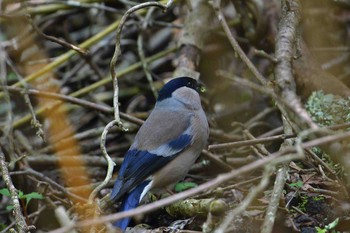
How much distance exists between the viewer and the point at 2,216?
13.8 ft

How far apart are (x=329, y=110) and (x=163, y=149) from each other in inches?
35.5

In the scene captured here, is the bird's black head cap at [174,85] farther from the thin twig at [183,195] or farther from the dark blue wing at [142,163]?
the thin twig at [183,195]

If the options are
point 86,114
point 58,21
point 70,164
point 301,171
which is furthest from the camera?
point 58,21

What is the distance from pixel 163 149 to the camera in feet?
12.2

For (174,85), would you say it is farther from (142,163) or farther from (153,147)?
(142,163)

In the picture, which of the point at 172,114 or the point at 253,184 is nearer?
the point at 253,184

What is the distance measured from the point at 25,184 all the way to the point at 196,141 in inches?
43.5

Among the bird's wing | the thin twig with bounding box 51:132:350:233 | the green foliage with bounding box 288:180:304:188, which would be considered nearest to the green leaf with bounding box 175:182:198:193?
the bird's wing

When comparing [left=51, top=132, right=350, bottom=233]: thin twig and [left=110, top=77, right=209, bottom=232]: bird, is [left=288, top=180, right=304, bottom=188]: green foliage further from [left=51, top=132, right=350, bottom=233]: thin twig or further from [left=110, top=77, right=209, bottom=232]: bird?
[left=51, top=132, right=350, bottom=233]: thin twig

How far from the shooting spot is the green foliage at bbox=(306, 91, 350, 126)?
3.62 metres

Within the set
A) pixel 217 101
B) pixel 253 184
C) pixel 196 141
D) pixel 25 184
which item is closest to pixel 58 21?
pixel 217 101

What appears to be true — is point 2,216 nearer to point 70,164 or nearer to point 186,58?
point 70,164

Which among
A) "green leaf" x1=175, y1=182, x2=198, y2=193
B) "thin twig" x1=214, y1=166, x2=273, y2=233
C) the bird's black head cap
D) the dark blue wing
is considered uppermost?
"thin twig" x1=214, y1=166, x2=273, y2=233

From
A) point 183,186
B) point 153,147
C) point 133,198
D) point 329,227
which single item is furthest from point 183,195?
point 183,186
